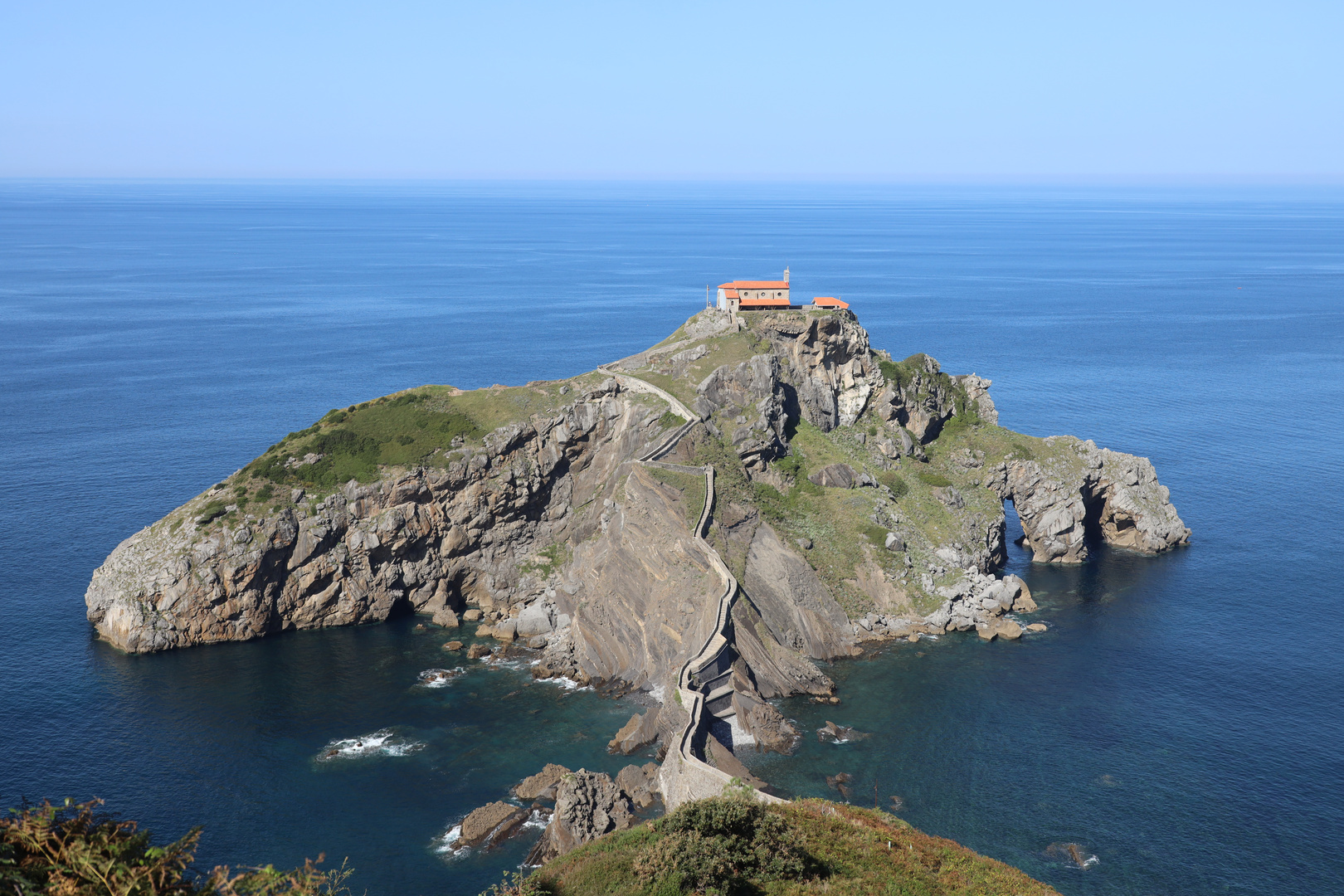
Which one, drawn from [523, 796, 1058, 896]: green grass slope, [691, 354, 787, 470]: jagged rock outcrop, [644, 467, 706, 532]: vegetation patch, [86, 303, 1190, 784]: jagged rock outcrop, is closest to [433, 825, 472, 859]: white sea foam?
[523, 796, 1058, 896]: green grass slope

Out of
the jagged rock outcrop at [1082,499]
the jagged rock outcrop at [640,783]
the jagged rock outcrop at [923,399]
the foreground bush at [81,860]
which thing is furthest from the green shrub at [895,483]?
the foreground bush at [81,860]

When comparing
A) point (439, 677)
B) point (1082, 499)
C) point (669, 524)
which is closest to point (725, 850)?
point (439, 677)

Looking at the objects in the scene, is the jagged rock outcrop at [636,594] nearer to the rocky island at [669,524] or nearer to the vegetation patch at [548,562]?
the rocky island at [669,524]

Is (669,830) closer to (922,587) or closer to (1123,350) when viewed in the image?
(922,587)

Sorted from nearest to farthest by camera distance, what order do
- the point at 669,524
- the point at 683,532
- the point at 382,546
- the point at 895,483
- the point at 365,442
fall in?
the point at 683,532 < the point at 669,524 < the point at 382,546 < the point at 365,442 < the point at 895,483

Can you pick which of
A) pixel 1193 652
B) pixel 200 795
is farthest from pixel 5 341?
pixel 1193 652

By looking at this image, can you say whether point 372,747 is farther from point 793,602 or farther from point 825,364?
point 825,364
